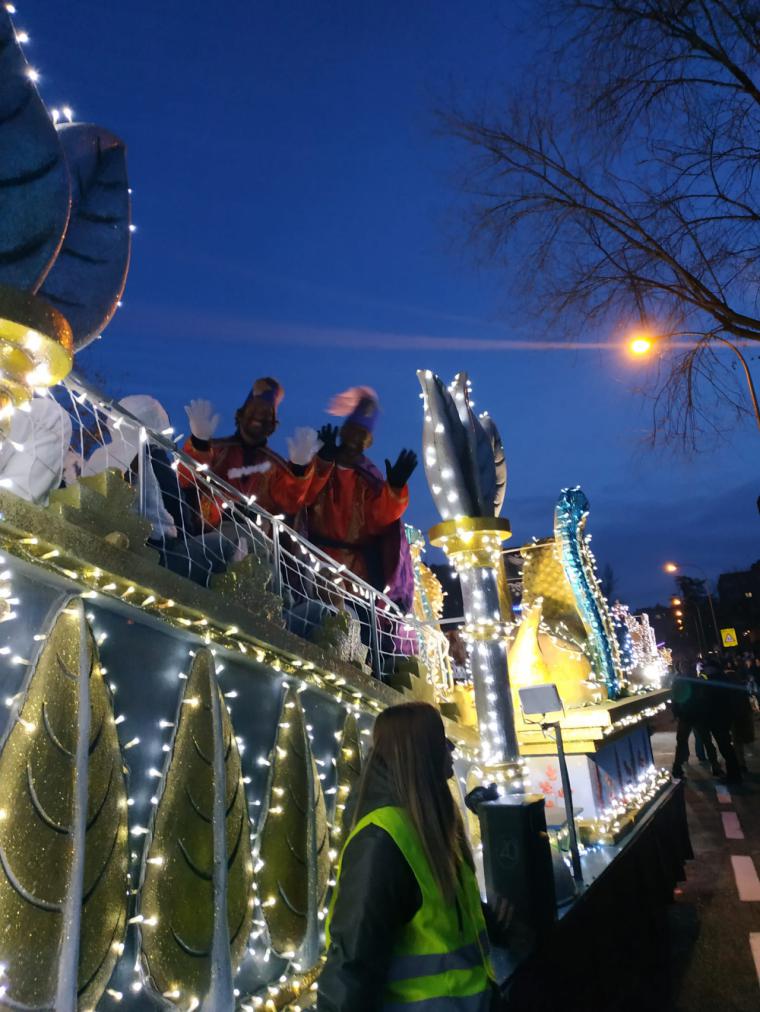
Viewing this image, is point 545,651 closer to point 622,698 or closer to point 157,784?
point 622,698

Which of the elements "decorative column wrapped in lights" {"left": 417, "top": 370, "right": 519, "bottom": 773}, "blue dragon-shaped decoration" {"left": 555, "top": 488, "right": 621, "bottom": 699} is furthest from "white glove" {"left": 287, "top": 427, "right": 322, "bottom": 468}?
"blue dragon-shaped decoration" {"left": 555, "top": 488, "right": 621, "bottom": 699}

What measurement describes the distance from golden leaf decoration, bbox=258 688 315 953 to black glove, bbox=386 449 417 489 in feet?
12.7

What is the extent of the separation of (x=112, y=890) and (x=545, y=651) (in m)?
6.74

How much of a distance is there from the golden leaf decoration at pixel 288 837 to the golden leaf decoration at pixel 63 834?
1258 mm

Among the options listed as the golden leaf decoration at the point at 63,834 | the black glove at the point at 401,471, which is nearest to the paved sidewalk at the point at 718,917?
the golden leaf decoration at the point at 63,834

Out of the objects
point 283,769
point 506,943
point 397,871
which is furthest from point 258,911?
point 397,871

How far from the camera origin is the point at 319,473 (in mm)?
7605

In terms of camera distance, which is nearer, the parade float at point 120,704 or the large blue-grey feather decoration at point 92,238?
the parade float at point 120,704

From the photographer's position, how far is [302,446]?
6.96 meters

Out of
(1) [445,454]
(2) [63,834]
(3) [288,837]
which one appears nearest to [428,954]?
(2) [63,834]

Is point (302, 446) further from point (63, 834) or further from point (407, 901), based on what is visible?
point (407, 901)

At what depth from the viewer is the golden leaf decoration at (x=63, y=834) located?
2.47m

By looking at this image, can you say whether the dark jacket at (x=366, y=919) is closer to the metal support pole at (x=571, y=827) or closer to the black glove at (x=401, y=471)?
the metal support pole at (x=571, y=827)

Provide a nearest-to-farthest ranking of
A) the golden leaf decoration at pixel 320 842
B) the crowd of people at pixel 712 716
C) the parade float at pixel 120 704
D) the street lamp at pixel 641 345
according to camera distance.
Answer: the parade float at pixel 120 704 < the golden leaf decoration at pixel 320 842 < the street lamp at pixel 641 345 < the crowd of people at pixel 712 716
